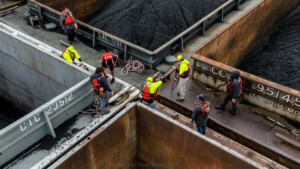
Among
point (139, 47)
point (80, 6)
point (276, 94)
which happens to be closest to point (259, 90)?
point (276, 94)

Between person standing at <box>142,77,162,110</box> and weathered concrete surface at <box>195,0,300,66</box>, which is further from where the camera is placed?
weathered concrete surface at <box>195,0,300,66</box>

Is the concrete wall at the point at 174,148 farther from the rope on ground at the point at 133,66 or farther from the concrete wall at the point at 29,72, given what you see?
the rope on ground at the point at 133,66

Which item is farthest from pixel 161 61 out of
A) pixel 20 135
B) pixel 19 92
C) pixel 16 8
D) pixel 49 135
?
pixel 16 8

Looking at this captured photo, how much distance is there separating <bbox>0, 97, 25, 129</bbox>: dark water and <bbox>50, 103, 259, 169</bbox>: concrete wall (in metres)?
5.92

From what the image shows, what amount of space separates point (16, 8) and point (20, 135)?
7.67m

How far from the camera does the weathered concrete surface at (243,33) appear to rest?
7729 millimetres

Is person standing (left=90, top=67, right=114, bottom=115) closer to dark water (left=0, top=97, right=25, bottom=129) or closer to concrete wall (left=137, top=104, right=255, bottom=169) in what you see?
concrete wall (left=137, top=104, right=255, bottom=169)

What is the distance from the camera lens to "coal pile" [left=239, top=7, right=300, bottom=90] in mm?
8086

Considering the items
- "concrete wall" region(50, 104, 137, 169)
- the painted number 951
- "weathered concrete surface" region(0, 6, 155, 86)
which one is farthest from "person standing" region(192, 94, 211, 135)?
"weathered concrete surface" region(0, 6, 155, 86)

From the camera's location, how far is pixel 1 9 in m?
10.7

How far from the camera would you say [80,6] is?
11.7m

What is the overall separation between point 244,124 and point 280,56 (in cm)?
377

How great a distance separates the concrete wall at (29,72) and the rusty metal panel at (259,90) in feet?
10.1

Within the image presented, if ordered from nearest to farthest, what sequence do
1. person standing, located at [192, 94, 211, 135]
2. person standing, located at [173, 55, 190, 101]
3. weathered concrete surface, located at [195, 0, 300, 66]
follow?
person standing, located at [192, 94, 211, 135] → person standing, located at [173, 55, 190, 101] → weathered concrete surface, located at [195, 0, 300, 66]
